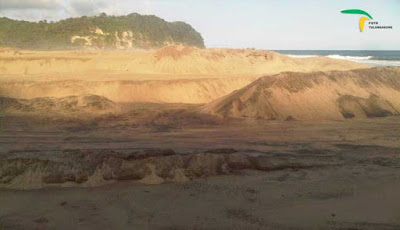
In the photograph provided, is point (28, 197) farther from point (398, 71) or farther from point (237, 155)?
point (398, 71)

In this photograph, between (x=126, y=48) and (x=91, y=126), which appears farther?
(x=126, y=48)

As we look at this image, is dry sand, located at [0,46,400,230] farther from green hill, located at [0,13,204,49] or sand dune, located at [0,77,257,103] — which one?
green hill, located at [0,13,204,49]

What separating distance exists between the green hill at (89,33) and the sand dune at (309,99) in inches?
1386

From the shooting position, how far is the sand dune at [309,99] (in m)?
13.1

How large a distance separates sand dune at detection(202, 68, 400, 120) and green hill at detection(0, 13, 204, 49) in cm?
3520

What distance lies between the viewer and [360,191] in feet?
21.3

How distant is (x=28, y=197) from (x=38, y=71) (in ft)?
64.2

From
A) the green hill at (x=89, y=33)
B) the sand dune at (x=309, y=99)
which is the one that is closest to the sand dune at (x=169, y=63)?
the sand dune at (x=309, y=99)

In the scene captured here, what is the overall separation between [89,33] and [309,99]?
129 ft

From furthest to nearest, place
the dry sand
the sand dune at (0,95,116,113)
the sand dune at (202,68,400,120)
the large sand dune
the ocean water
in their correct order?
1. the ocean water
2. the large sand dune
3. the sand dune at (0,95,116,113)
4. the sand dune at (202,68,400,120)
5. the dry sand

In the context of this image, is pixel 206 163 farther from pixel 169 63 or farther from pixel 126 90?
pixel 169 63

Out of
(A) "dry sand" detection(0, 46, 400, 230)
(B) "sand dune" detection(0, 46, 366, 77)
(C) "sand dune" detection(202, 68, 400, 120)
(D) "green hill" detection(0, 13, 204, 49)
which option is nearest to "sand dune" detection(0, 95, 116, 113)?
(A) "dry sand" detection(0, 46, 400, 230)

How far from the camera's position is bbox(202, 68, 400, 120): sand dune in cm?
1308

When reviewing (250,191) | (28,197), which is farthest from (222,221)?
(28,197)
